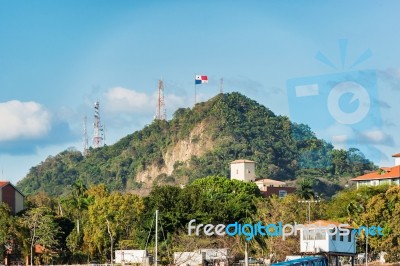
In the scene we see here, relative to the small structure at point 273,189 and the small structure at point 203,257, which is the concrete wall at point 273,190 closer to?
the small structure at point 273,189

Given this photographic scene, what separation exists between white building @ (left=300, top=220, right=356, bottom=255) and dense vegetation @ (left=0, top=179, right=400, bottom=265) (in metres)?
3.78

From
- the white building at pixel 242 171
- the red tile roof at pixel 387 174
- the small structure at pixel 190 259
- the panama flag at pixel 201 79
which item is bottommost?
the small structure at pixel 190 259

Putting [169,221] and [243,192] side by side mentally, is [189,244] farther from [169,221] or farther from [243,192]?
[243,192]

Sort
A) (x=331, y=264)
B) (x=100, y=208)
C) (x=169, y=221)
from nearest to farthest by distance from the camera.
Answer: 1. (x=331, y=264)
2. (x=169, y=221)
3. (x=100, y=208)

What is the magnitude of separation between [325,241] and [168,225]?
15.4 m

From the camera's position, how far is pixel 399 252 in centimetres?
6944

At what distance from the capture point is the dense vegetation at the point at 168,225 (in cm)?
6912

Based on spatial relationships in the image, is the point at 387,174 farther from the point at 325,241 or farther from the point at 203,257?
the point at 203,257

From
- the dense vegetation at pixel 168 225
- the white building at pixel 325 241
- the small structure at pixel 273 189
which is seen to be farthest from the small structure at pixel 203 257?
the small structure at pixel 273 189

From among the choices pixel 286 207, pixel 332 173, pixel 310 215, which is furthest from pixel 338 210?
pixel 332 173

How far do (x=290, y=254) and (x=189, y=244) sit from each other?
809 cm

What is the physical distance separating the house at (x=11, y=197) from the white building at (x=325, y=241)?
148 ft

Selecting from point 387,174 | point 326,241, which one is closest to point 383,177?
point 387,174

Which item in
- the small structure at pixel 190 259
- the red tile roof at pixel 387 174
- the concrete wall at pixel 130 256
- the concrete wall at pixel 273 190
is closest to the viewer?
the small structure at pixel 190 259
